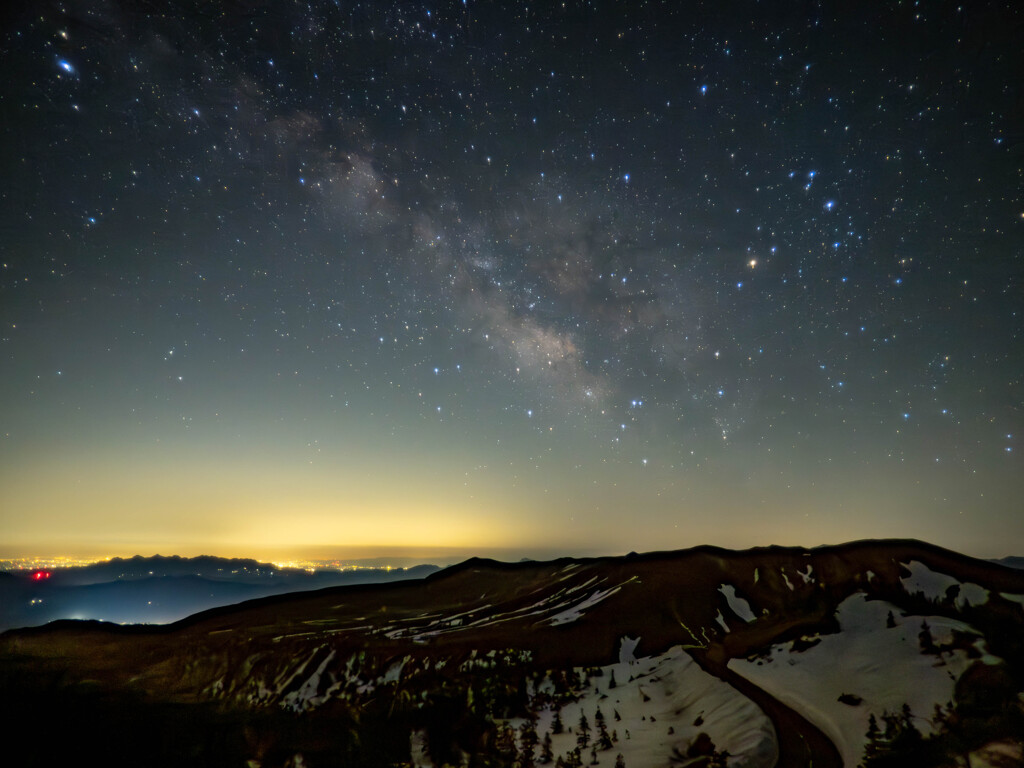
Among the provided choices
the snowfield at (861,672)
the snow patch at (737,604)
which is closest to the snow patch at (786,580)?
the snow patch at (737,604)

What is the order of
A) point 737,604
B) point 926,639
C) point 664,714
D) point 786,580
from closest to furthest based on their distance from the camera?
point 664,714 < point 926,639 < point 737,604 < point 786,580

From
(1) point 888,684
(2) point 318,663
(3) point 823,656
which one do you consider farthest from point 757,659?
(2) point 318,663

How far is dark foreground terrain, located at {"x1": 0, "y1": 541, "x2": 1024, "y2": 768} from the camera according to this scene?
46.8ft

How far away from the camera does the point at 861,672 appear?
683 inches

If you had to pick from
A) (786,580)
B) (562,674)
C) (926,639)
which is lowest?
(562,674)

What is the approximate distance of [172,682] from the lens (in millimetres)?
17984

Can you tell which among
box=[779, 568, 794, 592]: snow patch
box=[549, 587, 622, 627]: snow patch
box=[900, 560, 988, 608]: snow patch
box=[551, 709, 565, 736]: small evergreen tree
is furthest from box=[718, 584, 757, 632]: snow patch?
box=[551, 709, 565, 736]: small evergreen tree

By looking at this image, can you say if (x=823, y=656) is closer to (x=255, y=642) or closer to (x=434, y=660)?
(x=434, y=660)

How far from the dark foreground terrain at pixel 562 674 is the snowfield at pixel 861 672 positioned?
89 millimetres

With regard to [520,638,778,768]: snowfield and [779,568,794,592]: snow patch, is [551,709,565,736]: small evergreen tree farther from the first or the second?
[779,568,794,592]: snow patch

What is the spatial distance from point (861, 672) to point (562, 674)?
11.8 metres

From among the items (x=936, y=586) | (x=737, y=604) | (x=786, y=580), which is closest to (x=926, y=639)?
(x=936, y=586)

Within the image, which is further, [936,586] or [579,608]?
[579,608]

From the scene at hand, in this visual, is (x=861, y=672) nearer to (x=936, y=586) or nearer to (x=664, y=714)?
(x=664, y=714)
